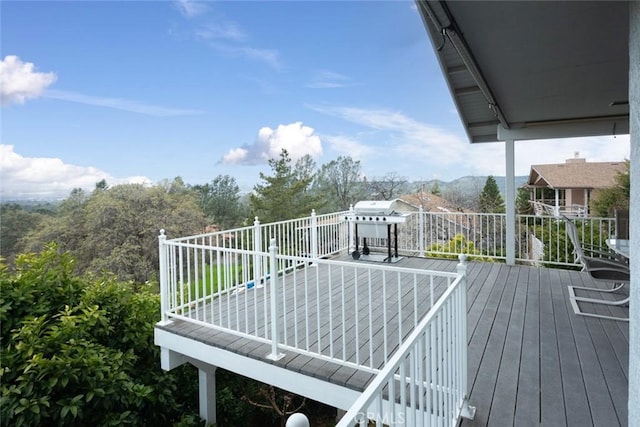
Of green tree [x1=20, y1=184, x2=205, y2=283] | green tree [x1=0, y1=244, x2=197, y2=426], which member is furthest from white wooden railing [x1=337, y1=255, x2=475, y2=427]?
green tree [x1=20, y1=184, x2=205, y2=283]

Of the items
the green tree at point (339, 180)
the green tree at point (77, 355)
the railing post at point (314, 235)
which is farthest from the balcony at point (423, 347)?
the green tree at point (339, 180)

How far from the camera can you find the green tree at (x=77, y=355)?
A: 3.30m

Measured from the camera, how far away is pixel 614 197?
11.1 m

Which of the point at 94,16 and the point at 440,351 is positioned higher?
the point at 94,16

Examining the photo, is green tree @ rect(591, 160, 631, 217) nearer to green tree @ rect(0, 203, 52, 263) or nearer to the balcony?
the balcony

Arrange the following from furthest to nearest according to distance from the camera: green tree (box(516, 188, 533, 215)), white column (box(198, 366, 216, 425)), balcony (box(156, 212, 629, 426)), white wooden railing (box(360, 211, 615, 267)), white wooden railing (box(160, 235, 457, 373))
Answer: green tree (box(516, 188, 533, 215)) < white wooden railing (box(360, 211, 615, 267)) < white column (box(198, 366, 216, 425)) < white wooden railing (box(160, 235, 457, 373)) < balcony (box(156, 212, 629, 426))

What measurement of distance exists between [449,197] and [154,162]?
13933 millimetres

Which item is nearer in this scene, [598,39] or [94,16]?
[598,39]

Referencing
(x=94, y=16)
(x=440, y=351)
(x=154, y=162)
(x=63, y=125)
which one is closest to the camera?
(x=440, y=351)

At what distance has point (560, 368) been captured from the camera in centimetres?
271

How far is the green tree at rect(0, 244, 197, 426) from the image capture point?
10.8ft

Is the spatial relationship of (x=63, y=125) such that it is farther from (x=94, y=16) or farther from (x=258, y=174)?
(x=258, y=174)

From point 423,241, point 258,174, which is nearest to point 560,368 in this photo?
point 423,241

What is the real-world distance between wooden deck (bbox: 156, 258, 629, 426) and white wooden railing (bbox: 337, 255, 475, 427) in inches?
11.0
